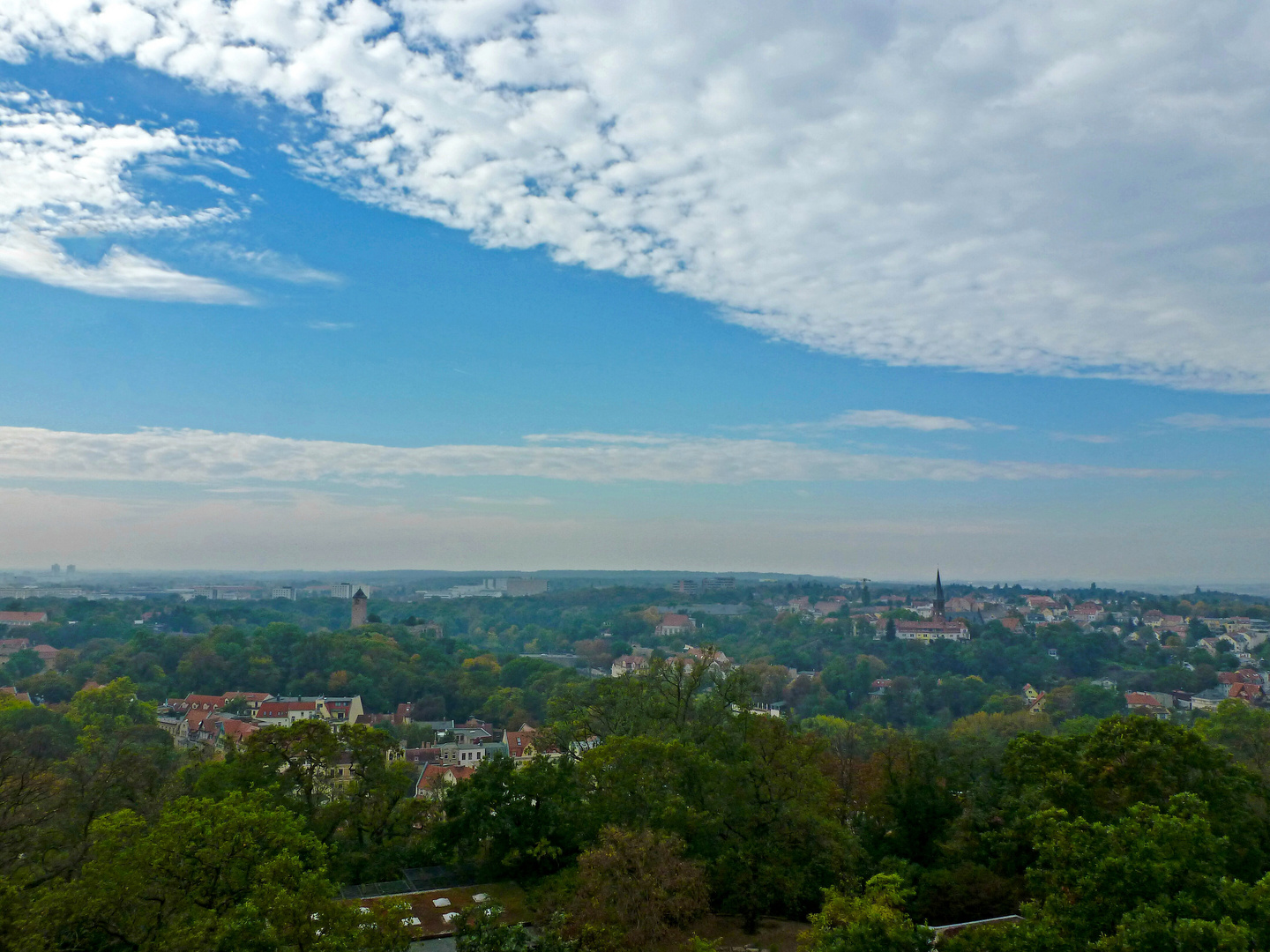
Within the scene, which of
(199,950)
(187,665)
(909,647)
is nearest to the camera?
(199,950)

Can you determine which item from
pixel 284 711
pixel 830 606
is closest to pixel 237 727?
pixel 284 711

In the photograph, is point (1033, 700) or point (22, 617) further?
point (22, 617)

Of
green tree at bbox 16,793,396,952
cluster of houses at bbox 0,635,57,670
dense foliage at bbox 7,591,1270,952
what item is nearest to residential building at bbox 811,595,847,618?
cluster of houses at bbox 0,635,57,670

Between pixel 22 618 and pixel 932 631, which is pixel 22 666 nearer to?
pixel 22 618

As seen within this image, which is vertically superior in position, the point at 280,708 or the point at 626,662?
the point at 280,708

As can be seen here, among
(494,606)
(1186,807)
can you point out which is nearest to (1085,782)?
(1186,807)

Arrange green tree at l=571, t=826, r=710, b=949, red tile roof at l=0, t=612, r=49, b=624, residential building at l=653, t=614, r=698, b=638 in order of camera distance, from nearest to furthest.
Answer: green tree at l=571, t=826, r=710, b=949, red tile roof at l=0, t=612, r=49, b=624, residential building at l=653, t=614, r=698, b=638

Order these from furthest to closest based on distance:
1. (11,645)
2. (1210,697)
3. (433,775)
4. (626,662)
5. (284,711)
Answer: (626,662), (11,645), (1210,697), (284,711), (433,775)

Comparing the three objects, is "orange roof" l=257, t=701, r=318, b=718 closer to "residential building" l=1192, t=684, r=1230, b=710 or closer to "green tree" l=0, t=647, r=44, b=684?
"green tree" l=0, t=647, r=44, b=684

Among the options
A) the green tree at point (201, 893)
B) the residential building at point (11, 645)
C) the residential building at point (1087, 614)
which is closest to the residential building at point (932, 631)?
the residential building at point (1087, 614)

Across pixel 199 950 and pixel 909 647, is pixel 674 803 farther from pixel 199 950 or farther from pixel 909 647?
pixel 909 647

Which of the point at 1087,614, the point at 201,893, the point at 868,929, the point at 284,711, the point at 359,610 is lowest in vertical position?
the point at 284,711
